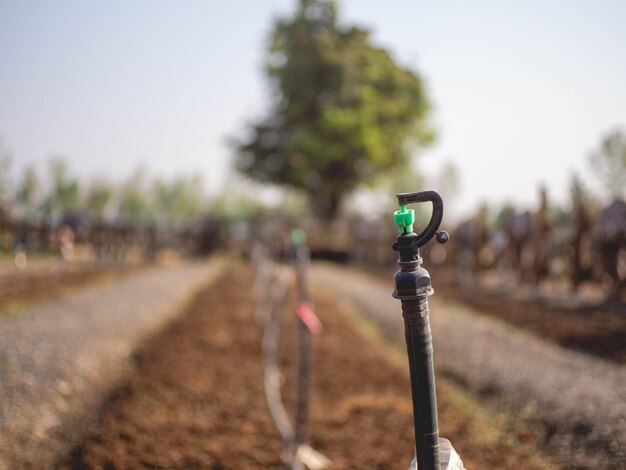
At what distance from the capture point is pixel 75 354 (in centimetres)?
556

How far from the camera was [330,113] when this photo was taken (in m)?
26.3

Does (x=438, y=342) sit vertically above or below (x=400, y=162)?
below

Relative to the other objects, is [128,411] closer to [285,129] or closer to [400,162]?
[285,129]

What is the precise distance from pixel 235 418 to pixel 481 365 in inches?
104

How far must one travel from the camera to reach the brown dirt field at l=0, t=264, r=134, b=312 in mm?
9602

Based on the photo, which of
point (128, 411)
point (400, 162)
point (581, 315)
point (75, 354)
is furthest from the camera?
point (400, 162)

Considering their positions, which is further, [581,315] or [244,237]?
[244,237]

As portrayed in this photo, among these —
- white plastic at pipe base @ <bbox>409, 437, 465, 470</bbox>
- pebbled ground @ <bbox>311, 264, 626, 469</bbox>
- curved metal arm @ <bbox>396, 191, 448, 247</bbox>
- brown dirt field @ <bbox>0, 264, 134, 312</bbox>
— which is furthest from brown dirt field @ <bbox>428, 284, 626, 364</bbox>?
brown dirt field @ <bbox>0, 264, 134, 312</bbox>

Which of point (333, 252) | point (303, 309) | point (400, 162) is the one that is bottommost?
point (333, 252)

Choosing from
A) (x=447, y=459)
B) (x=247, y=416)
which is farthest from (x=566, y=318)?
(x=447, y=459)

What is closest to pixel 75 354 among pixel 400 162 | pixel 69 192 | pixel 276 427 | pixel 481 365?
pixel 276 427

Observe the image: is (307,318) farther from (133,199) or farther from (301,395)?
(133,199)

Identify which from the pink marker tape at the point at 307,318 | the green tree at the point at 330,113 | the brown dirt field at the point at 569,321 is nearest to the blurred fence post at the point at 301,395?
the pink marker tape at the point at 307,318

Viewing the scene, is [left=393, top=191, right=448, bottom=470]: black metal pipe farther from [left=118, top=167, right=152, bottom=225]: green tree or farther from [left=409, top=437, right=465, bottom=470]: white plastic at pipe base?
[left=118, top=167, right=152, bottom=225]: green tree
